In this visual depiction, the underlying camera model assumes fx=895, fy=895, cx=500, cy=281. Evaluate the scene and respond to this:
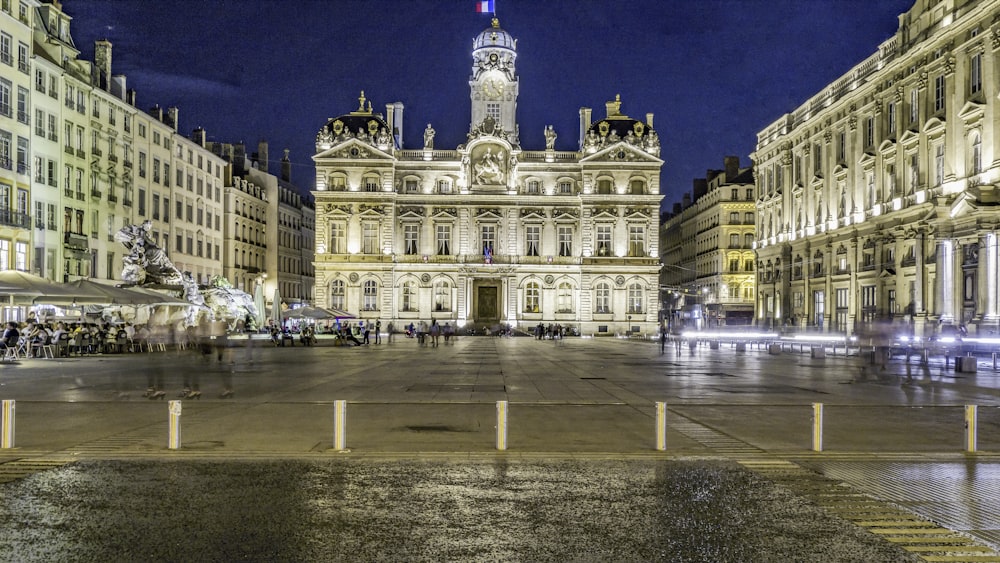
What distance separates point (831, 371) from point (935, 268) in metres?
19.5

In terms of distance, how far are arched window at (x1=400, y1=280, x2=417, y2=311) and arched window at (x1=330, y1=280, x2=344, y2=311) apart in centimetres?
578

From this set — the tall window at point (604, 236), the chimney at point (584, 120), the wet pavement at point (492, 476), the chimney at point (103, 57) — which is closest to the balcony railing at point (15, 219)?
the chimney at point (103, 57)

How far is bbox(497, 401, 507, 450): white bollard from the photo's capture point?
1379 cm

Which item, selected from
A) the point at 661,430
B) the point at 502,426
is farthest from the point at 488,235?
the point at 661,430

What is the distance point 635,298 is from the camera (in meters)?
85.8

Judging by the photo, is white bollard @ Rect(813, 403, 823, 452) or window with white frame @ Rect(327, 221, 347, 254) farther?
window with white frame @ Rect(327, 221, 347, 254)

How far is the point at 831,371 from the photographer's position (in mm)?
33094

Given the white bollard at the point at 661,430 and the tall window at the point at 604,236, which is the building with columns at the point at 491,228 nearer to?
the tall window at the point at 604,236

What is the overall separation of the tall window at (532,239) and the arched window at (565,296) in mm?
4158

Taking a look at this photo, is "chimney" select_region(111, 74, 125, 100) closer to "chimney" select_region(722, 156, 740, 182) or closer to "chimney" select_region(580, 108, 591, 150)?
"chimney" select_region(580, 108, 591, 150)

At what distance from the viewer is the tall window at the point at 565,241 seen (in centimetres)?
8650

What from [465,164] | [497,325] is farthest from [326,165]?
[497,325]

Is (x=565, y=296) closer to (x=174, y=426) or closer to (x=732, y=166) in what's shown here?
(x=732, y=166)

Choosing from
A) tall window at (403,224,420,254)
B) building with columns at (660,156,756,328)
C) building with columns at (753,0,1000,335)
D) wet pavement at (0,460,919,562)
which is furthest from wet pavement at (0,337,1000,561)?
building with columns at (660,156,756,328)
